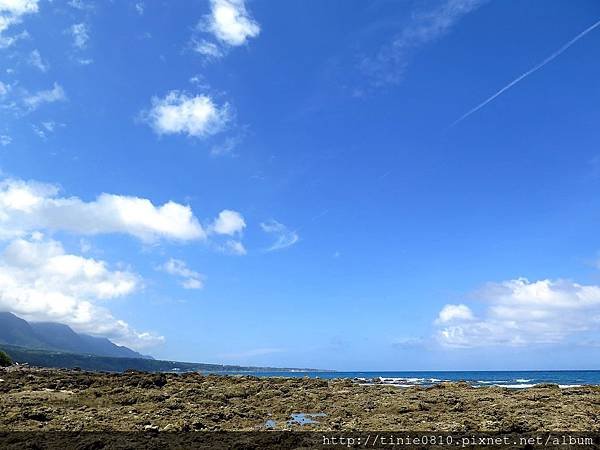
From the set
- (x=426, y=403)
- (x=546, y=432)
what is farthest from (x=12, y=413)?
(x=546, y=432)

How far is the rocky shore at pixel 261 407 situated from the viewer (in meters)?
24.0

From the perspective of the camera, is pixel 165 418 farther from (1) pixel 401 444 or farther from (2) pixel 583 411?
(2) pixel 583 411

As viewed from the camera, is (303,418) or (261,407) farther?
(261,407)

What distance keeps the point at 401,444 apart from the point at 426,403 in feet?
41.5

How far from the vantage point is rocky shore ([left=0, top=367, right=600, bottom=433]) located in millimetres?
24000

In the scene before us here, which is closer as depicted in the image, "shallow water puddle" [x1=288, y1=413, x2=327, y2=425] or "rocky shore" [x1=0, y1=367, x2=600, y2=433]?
"rocky shore" [x1=0, y1=367, x2=600, y2=433]

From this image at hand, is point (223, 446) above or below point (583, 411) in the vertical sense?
below

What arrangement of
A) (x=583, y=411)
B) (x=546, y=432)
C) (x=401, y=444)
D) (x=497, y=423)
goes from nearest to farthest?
(x=401, y=444)
(x=546, y=432)
(x=497, y=423)
(x=583, y=411)

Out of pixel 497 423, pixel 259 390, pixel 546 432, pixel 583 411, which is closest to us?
pixel 546 432

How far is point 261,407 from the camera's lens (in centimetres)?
3266

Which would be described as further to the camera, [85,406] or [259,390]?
[259,390]

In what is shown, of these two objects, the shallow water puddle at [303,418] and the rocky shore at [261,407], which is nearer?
the rocky shore at [261,407]

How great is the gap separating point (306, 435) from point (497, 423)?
991 centimetres

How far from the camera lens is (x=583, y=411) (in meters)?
27.5
